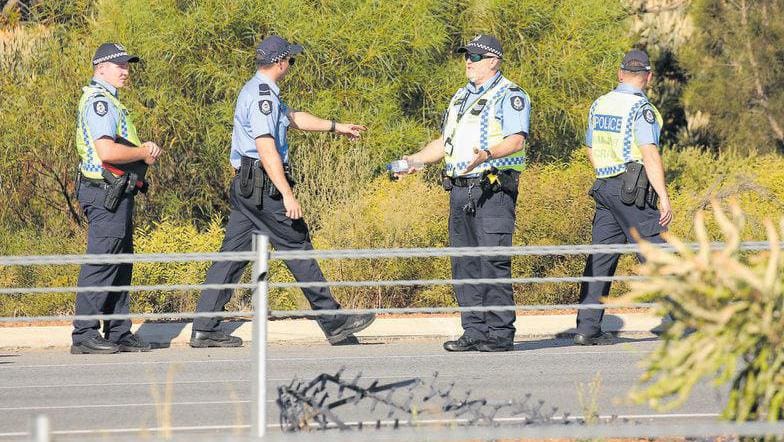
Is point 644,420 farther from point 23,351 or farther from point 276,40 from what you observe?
point 23,351

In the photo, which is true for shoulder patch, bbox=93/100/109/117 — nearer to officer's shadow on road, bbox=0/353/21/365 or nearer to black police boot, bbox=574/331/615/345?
officer's shadow on road, bbox=0/353/21/365

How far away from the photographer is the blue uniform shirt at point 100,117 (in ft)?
30.7

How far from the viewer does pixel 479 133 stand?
30.1ft

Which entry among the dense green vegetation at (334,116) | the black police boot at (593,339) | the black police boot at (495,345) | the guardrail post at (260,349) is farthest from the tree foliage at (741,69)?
the guardrail post at (260,349)

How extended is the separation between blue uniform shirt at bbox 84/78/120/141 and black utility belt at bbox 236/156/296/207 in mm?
884

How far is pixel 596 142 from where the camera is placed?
32.1ft

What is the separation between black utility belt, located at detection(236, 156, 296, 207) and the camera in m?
9.45

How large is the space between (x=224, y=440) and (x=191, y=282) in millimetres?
8550

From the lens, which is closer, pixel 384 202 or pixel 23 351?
pixel 23 351

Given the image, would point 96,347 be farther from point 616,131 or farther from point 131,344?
point 616,131

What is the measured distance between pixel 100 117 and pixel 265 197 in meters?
1.17

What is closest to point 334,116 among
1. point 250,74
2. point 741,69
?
point 250,74

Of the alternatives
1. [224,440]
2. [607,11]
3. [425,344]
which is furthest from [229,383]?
[607,11]

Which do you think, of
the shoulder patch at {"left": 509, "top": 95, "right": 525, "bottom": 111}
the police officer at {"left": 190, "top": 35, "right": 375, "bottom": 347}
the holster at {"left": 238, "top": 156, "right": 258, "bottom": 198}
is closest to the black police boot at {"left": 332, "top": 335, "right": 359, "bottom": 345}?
the police officer at {"left": 190, "top": 35, "right": 375, "bottom": 347}
